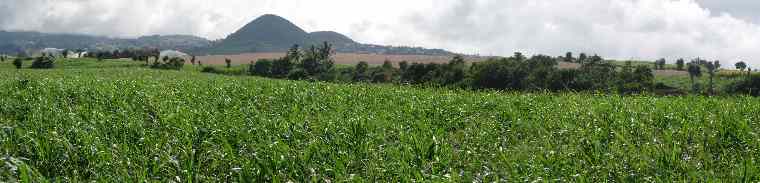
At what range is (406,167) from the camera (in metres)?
8.16

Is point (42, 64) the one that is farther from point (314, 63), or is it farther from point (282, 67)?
point (314, 63)

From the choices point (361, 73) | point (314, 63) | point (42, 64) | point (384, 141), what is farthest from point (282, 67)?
point (384, 141)

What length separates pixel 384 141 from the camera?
10.5 metres

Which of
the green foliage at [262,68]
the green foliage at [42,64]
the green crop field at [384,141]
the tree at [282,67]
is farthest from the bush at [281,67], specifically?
the green crop field at [384,141]

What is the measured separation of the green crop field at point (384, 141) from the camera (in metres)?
8.17

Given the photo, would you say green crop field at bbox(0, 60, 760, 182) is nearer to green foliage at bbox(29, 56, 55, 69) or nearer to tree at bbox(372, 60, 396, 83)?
tree at bbox(372, 60, 396, 83)

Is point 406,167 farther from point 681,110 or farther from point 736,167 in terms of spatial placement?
point 681,110

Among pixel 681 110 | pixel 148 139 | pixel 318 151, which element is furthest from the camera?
pixel 681 110

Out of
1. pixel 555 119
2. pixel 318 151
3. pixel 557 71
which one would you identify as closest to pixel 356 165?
pixel 318 151

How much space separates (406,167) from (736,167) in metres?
4.62

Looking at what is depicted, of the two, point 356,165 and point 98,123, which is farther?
point 98,123

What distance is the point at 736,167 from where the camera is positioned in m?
8.45

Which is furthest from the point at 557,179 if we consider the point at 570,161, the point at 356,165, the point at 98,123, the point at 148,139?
the point at 98,123

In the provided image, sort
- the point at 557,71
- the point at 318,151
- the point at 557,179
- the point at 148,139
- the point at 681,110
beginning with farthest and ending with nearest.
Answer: the point at 557,71 < the point at 681,110 < the point at 148,139 < the point at 318,151 < the point at 557,179
